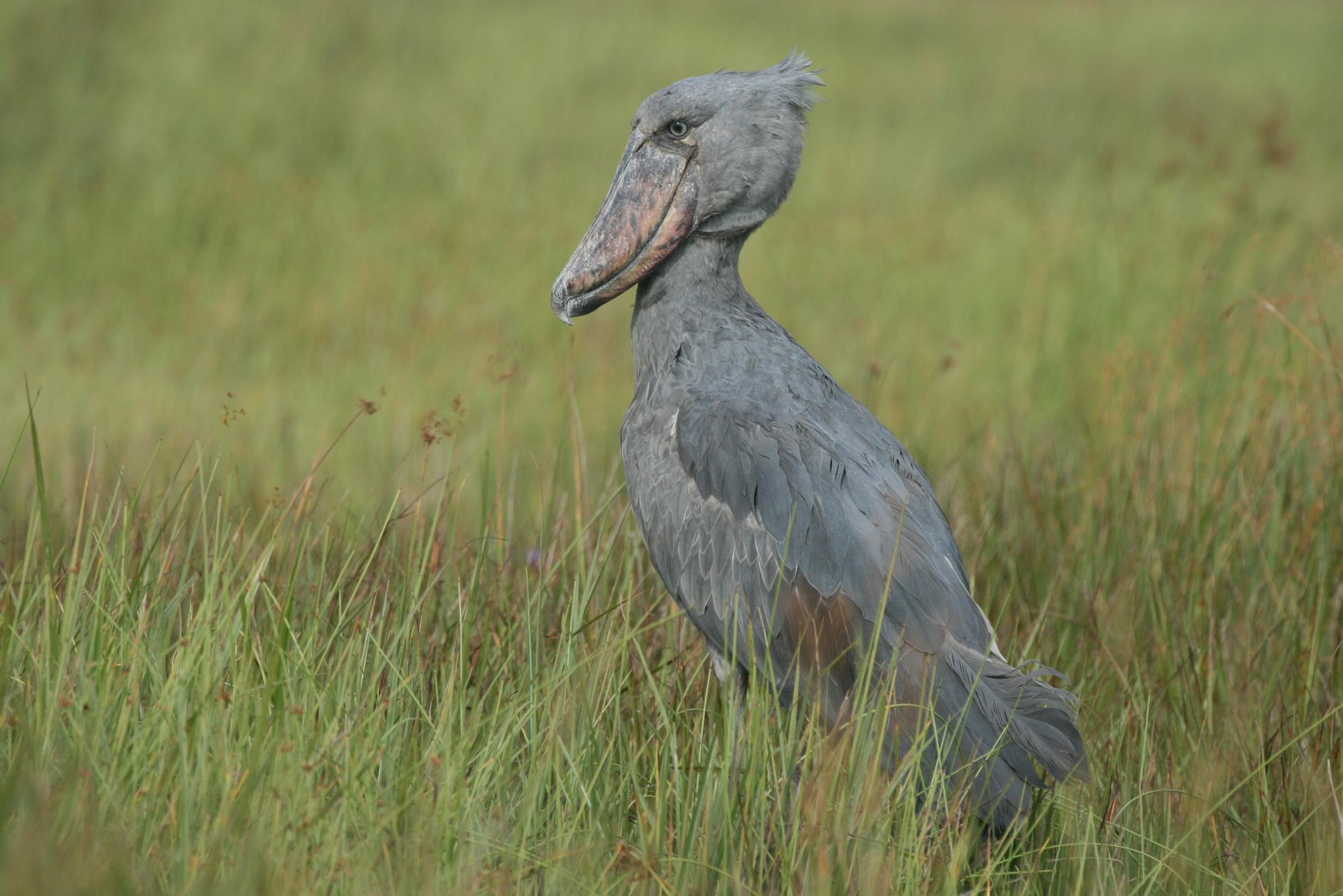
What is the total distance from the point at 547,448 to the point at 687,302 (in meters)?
2.67

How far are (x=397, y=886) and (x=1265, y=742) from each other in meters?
1.99

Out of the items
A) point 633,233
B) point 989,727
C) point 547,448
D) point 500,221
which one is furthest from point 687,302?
point 500,221

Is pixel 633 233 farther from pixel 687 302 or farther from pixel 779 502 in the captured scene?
pixel 779 502

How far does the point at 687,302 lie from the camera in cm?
325

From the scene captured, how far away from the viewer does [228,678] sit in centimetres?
250

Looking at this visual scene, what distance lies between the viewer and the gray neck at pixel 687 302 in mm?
3213

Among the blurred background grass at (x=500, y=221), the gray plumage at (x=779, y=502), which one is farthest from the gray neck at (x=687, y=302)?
the blurred background grass at (x=500, y=221)

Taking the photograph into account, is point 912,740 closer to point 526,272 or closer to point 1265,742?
point 1265,742

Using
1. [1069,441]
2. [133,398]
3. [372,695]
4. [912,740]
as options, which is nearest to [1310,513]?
[1069,441]

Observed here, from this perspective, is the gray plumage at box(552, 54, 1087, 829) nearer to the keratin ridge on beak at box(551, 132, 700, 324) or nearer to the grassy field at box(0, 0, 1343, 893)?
the keratin ridge on beak at box(551, 132, 700, 324)

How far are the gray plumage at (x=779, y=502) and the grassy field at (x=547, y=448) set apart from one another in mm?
170

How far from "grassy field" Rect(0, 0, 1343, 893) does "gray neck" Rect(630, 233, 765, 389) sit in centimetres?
25

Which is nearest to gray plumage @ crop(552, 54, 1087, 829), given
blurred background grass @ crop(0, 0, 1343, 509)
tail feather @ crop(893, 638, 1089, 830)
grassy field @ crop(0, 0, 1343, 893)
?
tail feather @ crop(893, 638, 1089, 830)

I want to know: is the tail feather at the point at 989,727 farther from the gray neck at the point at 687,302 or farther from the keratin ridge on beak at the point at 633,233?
the keratin ridge on beak at the point at 633,233
